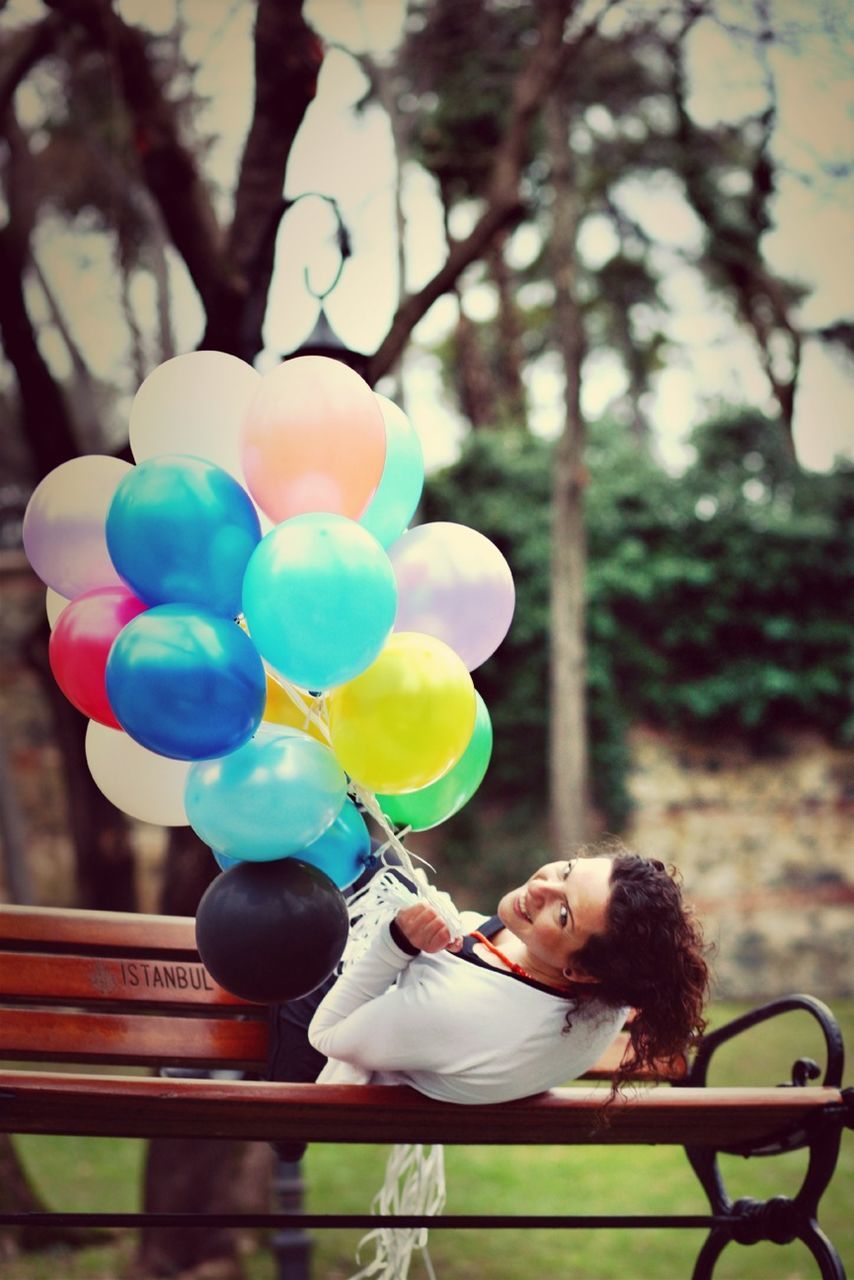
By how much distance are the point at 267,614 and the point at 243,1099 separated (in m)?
0.82

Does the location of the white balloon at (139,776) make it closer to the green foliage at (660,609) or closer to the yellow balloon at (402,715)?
the yellow balloon at (402,715)

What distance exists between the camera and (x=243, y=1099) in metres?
2.05

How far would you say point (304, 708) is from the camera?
2188mm

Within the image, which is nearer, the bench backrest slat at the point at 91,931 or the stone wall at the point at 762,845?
the bench backrest slat at the point at 91,931

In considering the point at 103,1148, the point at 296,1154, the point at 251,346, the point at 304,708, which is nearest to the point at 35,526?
the point at 304,708

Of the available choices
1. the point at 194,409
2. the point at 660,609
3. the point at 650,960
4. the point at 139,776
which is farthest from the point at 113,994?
the point at 660,609

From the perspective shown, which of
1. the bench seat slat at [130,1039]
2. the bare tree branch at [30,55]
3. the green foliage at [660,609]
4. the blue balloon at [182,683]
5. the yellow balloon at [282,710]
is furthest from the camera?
the green foliage at [660,609]

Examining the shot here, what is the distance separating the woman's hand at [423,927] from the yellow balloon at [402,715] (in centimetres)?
21

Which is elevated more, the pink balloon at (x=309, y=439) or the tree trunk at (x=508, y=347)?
the pink balloon at (x=309, y=439)

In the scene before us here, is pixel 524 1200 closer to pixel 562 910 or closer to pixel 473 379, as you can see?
pixel 562 910

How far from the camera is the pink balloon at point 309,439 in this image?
6.74 feet

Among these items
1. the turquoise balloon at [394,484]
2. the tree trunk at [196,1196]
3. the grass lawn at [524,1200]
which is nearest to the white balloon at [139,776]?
the turquoise balloon at [394,484]

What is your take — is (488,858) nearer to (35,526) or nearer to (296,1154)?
(296,1154)

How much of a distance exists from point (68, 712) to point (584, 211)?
6.78m
